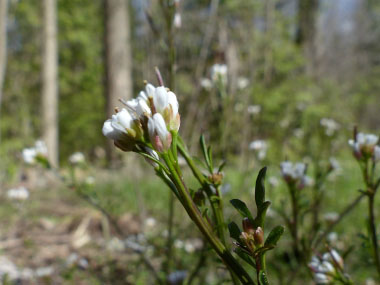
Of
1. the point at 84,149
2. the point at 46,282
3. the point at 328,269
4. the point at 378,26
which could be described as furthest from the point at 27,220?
the point at 378,26

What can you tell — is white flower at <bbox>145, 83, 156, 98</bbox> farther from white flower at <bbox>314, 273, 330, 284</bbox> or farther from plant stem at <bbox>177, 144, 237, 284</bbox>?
white flower at <bbox>314, 273, 330, 284</bbox>

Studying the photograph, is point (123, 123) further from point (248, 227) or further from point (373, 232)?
point (373, 232)

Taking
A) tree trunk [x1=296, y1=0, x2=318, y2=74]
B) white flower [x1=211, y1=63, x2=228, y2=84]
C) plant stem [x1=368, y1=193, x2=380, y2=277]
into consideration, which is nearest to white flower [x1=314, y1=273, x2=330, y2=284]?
plant stem [x1=368, y1=193, x2=380, y2=277]

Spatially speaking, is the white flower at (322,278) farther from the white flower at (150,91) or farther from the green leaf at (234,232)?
the white flower at (150,91)

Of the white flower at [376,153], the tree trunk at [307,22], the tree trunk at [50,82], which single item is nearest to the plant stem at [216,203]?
the white flower at [376,153]

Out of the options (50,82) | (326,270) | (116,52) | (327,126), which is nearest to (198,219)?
(326,270)

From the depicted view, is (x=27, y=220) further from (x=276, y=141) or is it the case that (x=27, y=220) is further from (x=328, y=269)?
(x=276, y=141)
